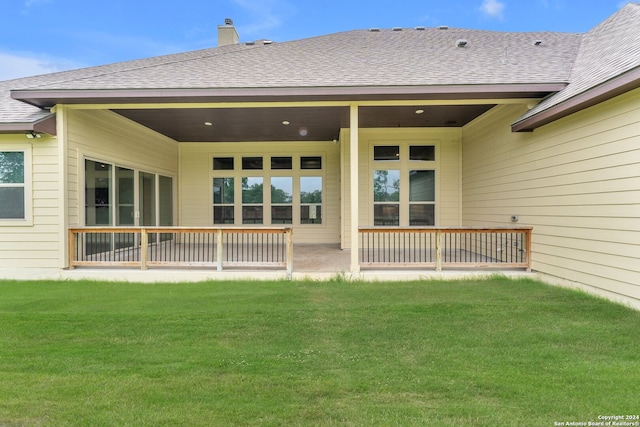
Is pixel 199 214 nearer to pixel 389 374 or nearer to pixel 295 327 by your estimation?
pixel 295 327

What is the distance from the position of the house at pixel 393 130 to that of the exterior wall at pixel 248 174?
1.76ft

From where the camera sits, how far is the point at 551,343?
3154mm

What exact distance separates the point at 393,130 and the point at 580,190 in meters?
4.60

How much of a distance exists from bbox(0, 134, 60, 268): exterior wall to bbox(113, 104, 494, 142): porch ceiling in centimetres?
163

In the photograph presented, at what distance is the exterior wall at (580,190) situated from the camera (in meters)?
4.24

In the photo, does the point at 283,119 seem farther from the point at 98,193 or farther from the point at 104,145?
the point at 98,193

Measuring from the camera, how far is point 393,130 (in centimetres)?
885

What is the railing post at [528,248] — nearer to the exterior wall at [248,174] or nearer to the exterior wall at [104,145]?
the exterior wall at [248,174]

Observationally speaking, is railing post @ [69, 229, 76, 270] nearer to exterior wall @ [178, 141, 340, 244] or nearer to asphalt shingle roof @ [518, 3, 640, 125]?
exterior wall @ [178, 141, 340, 244]

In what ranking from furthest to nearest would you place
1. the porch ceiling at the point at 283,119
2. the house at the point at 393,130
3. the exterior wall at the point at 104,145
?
the porch ceiling at the point at 283,119 < the exterior wall at the point at 104,145 < the house at the point at 393,130

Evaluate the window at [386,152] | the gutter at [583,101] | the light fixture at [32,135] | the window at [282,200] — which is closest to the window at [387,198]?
the window at [386,152]

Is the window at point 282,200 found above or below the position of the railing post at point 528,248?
above

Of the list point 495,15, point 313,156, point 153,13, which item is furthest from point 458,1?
point 153,13

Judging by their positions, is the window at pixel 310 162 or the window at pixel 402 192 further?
the window at pixel 310 162
